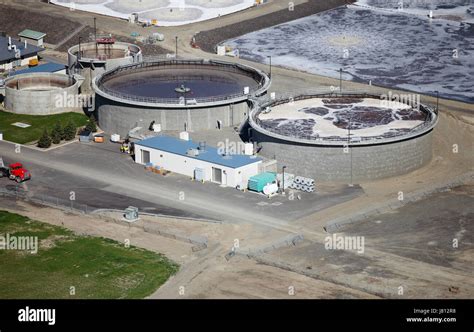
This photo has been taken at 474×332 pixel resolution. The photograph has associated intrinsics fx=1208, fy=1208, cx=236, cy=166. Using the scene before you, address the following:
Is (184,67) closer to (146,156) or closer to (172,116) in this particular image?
(172,116)

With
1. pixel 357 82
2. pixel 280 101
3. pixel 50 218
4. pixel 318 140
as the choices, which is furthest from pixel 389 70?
pixel 50 218

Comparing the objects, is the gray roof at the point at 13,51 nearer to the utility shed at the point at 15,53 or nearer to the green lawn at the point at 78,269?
the utility shed at the point at 15,53

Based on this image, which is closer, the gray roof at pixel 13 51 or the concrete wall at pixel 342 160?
the concrete wall at pixel 342 160

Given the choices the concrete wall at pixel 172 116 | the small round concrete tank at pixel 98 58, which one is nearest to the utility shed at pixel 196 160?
the concrete wall at pixel 172 116

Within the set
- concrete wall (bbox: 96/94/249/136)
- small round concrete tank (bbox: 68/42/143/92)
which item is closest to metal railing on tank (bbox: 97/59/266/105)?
concrete wall (bbox: 96/94/249/136)

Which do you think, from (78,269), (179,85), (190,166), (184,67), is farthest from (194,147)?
(78,269)
